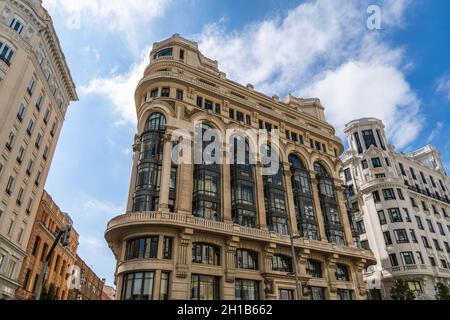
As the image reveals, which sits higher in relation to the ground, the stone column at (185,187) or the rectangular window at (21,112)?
the rectangular window at (21,112)

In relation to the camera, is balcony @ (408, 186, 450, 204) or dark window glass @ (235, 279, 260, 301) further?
balcony @ (408, 186, 450, 204)

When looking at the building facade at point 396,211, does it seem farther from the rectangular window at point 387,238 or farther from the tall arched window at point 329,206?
the tall arched window at point 329,206

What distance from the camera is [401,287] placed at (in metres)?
35.3

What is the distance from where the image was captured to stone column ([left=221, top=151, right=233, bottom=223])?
108 feet

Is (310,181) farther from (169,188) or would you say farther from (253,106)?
(169,188)

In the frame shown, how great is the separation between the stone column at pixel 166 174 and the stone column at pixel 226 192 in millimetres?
6256

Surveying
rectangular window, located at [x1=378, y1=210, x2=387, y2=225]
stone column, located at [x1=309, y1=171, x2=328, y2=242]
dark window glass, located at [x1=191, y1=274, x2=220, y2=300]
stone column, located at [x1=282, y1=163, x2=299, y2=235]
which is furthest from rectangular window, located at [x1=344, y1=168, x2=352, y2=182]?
dark window glass, located at [x1=191, y1=274, x2=220, y2=300]

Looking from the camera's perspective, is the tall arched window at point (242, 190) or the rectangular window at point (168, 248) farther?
the tall arched window at point (242, 190)

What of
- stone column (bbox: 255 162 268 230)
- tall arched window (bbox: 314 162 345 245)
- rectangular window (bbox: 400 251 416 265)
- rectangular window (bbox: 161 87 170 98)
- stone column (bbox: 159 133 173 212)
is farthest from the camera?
rectangular window (bbox: 400 251 416 265)

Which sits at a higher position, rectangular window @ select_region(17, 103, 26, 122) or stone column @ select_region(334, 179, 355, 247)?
rectangular window @ select_region(17, 103, 26, 122)

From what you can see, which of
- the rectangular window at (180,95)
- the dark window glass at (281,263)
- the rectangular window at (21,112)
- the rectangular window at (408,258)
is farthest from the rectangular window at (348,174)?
the rectangular window at (21,112)

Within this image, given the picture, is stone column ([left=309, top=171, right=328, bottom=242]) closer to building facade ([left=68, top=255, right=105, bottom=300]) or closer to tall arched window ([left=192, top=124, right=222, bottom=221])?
tall arched window ([left=192, top=124, right=222, bottom=221])

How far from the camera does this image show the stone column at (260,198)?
3466cm

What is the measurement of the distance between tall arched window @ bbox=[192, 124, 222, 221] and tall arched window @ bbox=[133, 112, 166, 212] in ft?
13.2
